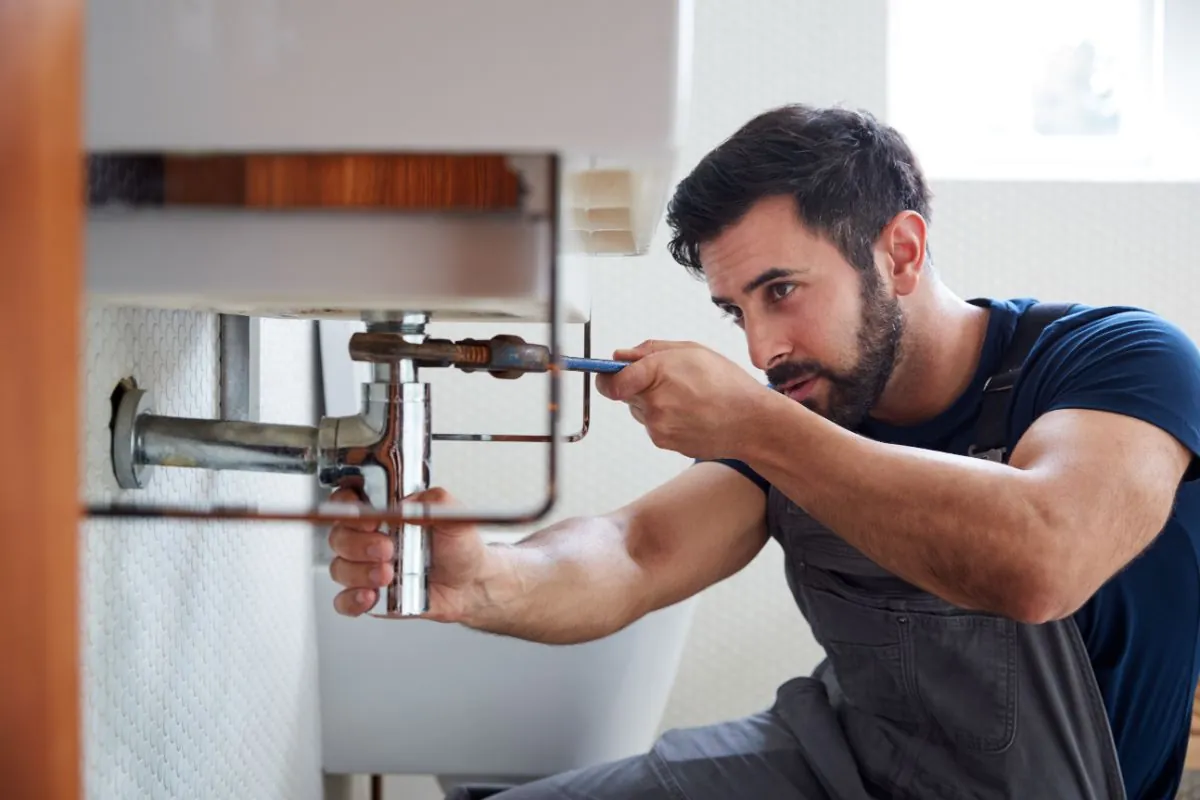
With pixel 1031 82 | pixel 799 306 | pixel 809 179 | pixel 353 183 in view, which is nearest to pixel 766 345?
pixel 799 306

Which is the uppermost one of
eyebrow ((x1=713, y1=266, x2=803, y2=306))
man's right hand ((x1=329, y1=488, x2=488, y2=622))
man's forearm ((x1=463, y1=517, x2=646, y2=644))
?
eyebrow ((x1=713, y1=266, x2=803, y2=306))

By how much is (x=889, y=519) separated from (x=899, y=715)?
0.35 metres

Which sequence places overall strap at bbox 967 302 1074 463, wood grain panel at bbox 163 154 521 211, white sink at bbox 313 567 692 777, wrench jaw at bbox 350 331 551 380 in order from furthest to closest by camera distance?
white sink at bbox 313 567 692 777 → overall strap at bbox 967 302 1074 463 → wrench jaw at bbox 350 331 551 380 → wood grain panel at bbox 163 154 521 211

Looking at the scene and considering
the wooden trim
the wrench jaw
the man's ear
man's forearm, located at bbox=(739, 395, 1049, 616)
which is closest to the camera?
the wooden trim

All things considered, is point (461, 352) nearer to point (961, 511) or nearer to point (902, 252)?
point (961, 511)

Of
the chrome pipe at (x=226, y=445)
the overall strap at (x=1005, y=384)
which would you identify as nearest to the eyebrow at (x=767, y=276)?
the overall strap at (x=1005, y=384)

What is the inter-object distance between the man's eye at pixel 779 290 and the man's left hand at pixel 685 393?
31cm

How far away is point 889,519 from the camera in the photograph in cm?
83

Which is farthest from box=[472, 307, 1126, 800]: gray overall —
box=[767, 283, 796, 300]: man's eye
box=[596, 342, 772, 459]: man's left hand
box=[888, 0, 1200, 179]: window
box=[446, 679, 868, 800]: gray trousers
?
box=[888, 0, 1200, 179]: window

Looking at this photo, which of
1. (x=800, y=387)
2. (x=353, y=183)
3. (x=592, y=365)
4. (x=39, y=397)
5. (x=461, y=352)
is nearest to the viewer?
(x=39, y=397)

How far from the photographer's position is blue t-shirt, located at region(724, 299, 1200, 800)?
972 mm

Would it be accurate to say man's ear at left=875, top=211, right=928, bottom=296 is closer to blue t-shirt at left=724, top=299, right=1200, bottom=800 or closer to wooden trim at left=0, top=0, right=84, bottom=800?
blue t-shirt at left=724, top=299, right=1200, bottom=800

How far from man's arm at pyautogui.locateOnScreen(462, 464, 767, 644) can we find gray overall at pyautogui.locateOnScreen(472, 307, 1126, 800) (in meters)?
0.06

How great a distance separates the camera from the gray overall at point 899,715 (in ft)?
3.26
